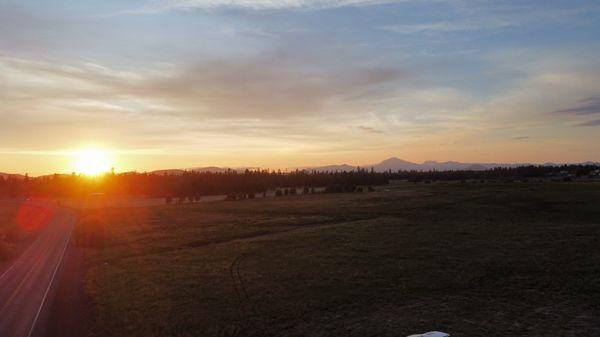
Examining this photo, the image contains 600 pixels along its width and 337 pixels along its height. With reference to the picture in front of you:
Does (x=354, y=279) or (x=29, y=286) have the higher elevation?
(x=354, y=279)

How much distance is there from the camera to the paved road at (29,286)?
68.1 feet

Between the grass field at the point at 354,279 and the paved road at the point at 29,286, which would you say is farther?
the paved road at the point at 29,286

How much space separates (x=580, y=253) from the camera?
3103 centimetres

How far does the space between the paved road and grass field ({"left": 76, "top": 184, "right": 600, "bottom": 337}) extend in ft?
8.49

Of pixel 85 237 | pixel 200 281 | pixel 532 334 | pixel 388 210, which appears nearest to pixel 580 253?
pixel 532 334

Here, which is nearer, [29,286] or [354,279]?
[354,279]

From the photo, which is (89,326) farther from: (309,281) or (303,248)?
(303,248)

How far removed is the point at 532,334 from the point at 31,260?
124ft

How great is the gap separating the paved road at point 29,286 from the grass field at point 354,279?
102 inches

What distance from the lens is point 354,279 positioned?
27406 millimetres

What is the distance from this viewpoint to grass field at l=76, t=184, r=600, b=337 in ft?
64.5

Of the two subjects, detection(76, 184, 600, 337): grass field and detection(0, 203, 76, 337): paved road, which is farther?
detection(0, 203, 76, 337): paved road

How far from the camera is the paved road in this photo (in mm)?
20753

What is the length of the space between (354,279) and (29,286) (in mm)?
20378
